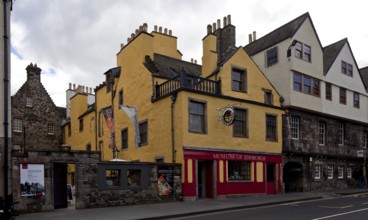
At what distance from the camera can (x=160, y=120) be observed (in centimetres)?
2384

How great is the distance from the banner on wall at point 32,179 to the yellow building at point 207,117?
7621 millimetres

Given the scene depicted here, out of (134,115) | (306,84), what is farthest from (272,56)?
(134,115)

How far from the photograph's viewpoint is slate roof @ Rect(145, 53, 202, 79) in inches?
1011

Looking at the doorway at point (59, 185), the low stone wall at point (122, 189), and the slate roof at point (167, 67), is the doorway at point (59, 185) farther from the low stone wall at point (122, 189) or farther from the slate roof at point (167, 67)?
the slate roof at point (167, 67)

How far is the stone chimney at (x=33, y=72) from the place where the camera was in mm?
40688

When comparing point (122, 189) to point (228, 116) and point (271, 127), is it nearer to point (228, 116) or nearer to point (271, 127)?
point (228, 116)

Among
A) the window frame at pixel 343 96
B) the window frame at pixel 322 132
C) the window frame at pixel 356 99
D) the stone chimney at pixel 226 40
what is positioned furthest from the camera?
the window frame at pixel 356 99

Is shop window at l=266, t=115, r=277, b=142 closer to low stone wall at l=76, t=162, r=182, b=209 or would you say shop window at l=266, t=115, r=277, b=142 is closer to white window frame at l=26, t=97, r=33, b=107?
low stone wall at l=76, t=162, r=182, b=209

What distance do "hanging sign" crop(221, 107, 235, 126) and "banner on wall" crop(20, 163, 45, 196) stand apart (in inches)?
421

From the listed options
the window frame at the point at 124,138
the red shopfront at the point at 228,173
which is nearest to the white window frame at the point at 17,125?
the window frame at the point at 124,138

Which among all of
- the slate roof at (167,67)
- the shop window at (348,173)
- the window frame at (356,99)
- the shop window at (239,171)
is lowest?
the shop window at (348,173)

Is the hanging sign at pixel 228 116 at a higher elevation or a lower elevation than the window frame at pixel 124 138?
higher

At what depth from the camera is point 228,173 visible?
23.7 meters

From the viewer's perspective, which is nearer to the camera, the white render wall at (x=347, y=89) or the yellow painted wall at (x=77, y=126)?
the white render wall at (x=347, y=89)
